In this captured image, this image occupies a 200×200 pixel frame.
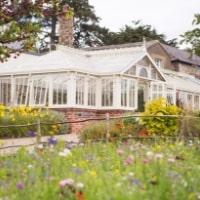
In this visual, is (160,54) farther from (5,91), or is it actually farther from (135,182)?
(135,182)

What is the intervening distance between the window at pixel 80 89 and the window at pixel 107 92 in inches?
63.4

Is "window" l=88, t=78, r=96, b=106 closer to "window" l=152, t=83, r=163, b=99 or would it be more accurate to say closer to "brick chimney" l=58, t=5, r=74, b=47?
"window" l=152, t=83, r=163, b=99

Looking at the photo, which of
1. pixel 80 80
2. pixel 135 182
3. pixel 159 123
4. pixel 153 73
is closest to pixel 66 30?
pixel 153 73

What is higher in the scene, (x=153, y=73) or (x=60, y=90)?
(x=153, y=73)

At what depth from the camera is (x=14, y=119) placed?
76.5ft

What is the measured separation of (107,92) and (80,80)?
1.97 meters

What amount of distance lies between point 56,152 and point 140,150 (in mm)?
1183

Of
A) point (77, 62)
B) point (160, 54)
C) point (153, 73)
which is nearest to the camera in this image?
point (77, 62)

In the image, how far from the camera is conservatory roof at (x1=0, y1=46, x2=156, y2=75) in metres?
30.7

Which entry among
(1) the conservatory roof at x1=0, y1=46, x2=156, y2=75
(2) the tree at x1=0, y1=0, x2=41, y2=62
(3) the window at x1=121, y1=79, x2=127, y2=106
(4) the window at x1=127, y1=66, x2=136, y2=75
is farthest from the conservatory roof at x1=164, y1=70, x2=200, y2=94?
(2) the tree at x1=0, y1=0, x2=41, y2=62

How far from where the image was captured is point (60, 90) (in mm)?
30109

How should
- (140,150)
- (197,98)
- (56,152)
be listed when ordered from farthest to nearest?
(197,98) < (140,150) < (56,152)

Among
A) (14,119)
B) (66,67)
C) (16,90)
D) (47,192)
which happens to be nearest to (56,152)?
(47,192)

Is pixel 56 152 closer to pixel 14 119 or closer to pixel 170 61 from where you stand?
pixel 14 119
